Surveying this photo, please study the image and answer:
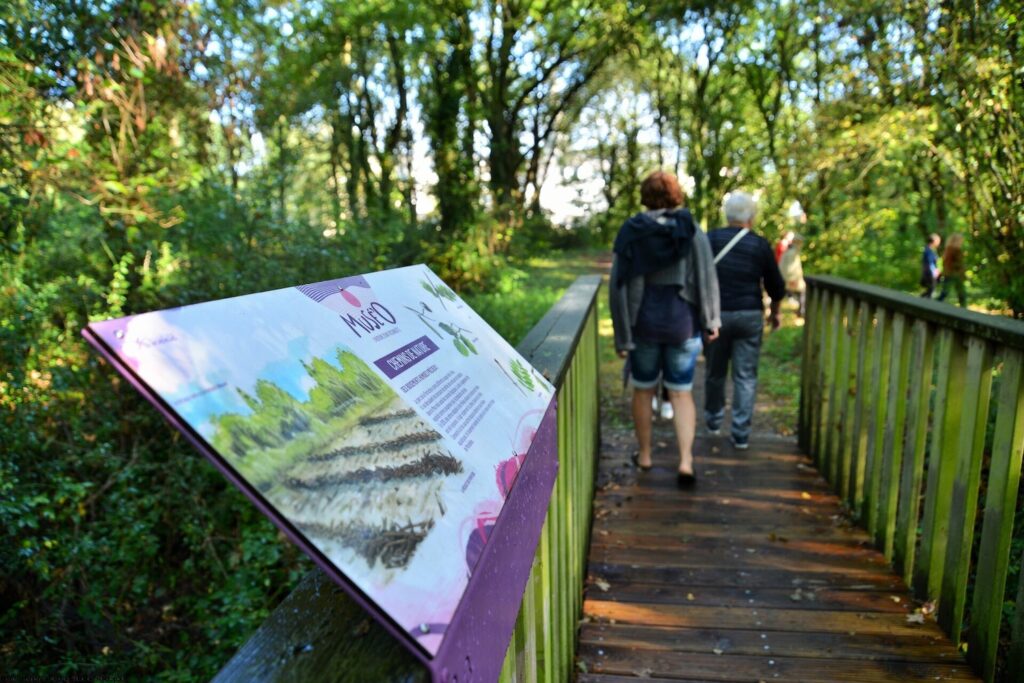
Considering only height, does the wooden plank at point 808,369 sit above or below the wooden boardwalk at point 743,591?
above

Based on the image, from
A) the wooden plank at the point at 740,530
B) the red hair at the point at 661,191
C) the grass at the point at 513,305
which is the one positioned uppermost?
the red hair at the point at 661,191

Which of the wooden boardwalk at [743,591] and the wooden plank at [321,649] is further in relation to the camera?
the wooden boardwalk at [743,591]

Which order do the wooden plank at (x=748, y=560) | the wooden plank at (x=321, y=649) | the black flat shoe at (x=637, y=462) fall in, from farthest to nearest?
the black flat shoe at (x=637, y=462)
the wooden plank at (x=748, y=560)
the wooden plank at (x=321, y=649)

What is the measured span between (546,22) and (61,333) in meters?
11.9

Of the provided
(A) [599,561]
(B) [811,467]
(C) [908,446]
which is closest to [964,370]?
(C) [908,446]

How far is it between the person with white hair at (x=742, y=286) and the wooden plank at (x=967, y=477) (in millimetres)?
2209

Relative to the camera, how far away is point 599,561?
3555 mm

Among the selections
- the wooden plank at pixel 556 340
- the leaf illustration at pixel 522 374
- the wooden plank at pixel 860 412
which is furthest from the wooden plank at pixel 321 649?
the wooden plank at pixel 860 412

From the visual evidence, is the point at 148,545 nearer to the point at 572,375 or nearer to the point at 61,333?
the point at 61,333

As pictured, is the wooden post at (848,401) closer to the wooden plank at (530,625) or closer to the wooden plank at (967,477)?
the wooden plank at (967,477)

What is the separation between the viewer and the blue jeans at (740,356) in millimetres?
4883

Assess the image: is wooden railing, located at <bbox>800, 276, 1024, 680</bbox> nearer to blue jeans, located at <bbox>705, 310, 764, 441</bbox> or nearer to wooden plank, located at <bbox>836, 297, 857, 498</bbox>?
wooden plank, located at <bbox>836, 297, 857, 498</bbox>

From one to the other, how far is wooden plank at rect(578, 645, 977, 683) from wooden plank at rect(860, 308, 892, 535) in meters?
1.11

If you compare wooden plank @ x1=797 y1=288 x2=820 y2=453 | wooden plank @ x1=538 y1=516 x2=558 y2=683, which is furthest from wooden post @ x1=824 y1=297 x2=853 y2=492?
wooden plank @ x1=538 y1=516 x2=558 y2=683
